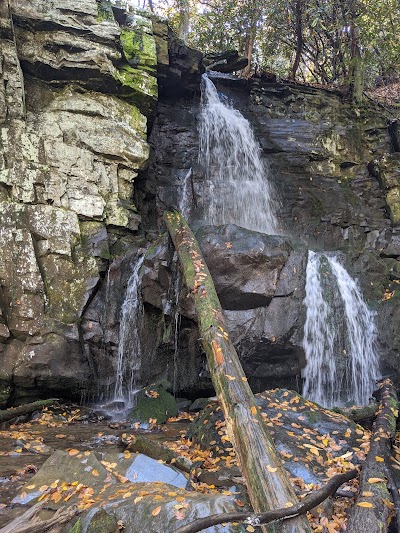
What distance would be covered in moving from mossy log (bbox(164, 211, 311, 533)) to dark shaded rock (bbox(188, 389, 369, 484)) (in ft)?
2.48

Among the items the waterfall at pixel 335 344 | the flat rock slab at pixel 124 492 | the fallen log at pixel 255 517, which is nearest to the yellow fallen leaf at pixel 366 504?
the fallen log at pixel 255 517

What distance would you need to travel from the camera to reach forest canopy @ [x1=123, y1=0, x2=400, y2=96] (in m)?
13.8

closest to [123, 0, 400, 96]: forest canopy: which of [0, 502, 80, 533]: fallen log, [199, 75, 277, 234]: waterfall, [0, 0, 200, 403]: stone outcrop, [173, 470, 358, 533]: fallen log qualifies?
[199, 75, 277, 234]: waterfall

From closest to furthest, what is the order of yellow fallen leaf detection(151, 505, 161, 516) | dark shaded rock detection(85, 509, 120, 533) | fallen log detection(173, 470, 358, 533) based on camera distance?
1. fallen log detection(173, 470, 358, 533)
2. dark shaded rock detection(85, 509, 120, 533)
3. yellow fallen leaf detection(151, 505, 161, 516)

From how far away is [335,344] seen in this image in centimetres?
811

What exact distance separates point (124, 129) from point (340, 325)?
6838 mm

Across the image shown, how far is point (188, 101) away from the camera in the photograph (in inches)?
533

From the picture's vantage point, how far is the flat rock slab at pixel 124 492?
10.1ft

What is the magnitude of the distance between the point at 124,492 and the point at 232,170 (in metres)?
10.4

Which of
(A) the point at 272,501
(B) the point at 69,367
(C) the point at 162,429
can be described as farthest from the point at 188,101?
(A) the point at 272,501

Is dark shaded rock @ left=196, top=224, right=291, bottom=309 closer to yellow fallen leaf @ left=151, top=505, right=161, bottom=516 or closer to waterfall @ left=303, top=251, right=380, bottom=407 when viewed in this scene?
waterfall @ left=303, top=251, right=380, bottom=407

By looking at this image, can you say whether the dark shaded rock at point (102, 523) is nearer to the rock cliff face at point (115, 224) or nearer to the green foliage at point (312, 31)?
the rock cliff face at point (115, 224)

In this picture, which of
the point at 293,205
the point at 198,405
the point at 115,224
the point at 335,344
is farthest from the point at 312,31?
the point at 198,405

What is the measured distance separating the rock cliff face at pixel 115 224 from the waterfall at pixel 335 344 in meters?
0.29
